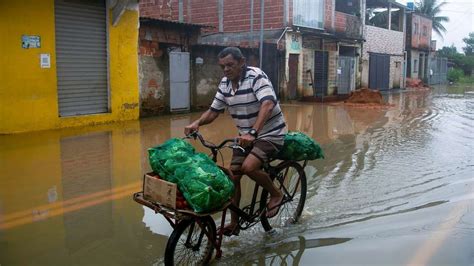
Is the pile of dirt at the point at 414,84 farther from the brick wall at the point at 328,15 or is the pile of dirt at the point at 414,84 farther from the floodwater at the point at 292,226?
the floodwater at the point at 292,226

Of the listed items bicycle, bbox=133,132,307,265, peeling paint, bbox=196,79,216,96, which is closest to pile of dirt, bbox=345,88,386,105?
peeling paint, bbox=196,79,216,96

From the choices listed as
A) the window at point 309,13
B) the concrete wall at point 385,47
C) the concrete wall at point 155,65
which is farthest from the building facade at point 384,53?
the concrete wall at point 155,65

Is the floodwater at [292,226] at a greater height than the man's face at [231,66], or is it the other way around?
the man's face at [231,66]

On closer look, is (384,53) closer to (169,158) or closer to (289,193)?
(289,193)

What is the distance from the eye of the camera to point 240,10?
72.1ft

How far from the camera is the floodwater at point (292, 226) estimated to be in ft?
13.7

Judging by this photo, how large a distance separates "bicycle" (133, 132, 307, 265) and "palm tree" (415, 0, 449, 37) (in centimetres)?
5140

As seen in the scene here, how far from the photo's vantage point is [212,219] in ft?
12.3

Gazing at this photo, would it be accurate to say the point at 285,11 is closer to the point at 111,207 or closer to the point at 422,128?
the point at 422,128

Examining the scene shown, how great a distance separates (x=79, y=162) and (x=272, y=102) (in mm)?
4805

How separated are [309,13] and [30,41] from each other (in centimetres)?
1435

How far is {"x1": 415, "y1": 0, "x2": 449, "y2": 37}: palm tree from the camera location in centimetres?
5225

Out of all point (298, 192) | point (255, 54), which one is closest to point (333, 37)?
point (255, 54)

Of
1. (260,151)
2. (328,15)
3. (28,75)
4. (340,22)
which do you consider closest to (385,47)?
(340,22)
